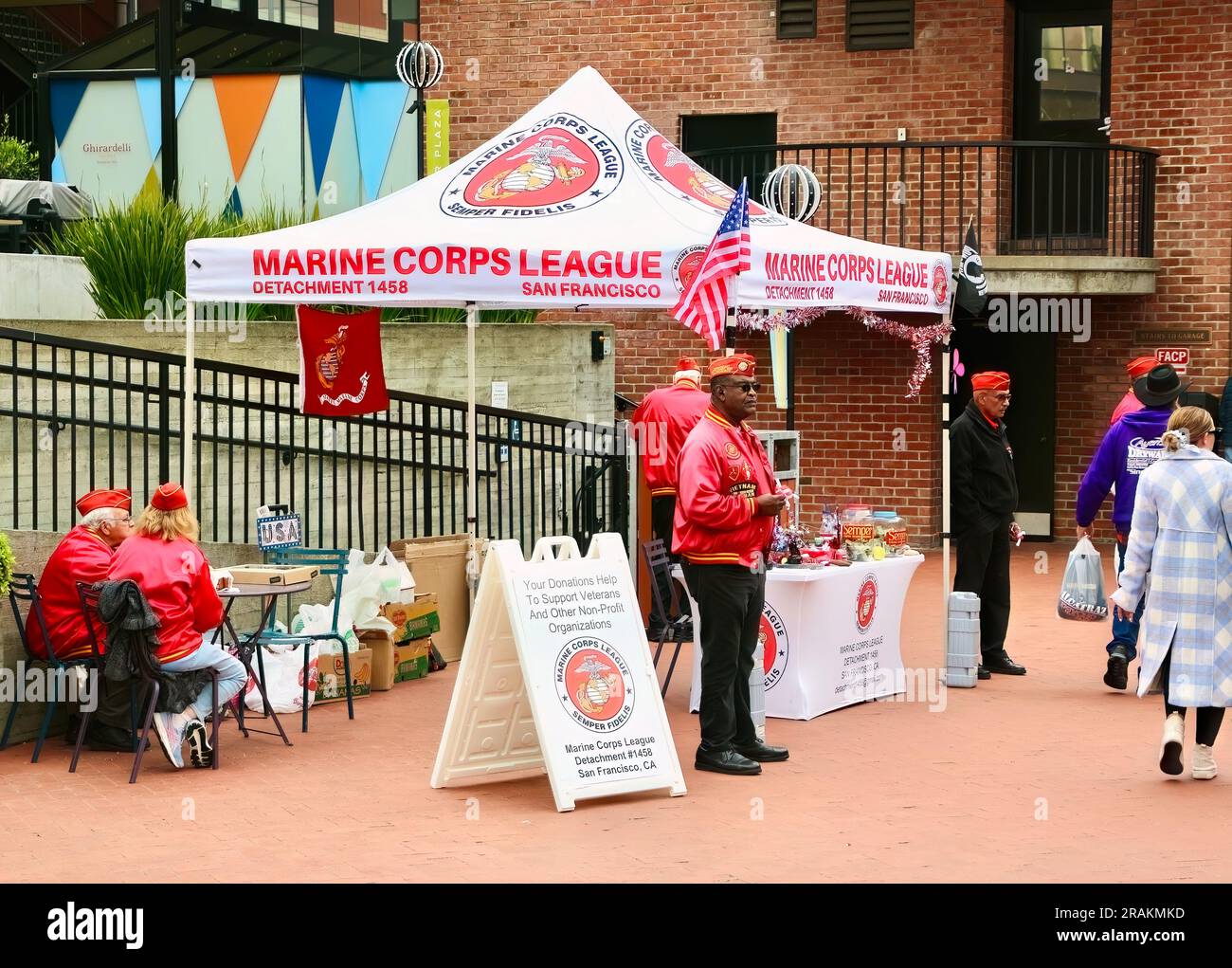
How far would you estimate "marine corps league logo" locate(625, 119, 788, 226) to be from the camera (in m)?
10.9

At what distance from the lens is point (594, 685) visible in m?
8.27

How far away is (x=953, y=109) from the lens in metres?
18.8

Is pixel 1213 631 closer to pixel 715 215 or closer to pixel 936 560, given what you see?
pixel 715 215

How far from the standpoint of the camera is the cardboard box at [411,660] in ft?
37.1

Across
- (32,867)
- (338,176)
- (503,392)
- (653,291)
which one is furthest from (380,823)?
(338,176)

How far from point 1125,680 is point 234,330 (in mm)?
7094

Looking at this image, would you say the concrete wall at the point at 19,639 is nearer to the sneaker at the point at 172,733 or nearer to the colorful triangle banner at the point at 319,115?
the sneaker at the point at 172,733

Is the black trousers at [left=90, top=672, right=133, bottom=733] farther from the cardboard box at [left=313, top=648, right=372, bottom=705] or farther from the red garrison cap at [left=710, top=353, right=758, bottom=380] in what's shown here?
the red garrison cap at [left=710, top=353, right=758, bottom=380]

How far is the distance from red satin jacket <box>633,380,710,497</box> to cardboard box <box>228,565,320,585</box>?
3148mm

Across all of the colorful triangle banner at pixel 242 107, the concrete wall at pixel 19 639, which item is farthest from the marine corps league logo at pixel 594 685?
the colorful triangle banner at pixel 242 107

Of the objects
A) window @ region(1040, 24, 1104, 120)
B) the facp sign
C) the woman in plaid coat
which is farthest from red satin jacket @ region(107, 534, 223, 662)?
window @ region(1040, 24, 1104, 120)

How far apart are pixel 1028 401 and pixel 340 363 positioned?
378 inches

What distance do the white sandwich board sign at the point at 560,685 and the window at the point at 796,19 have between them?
1215 cm

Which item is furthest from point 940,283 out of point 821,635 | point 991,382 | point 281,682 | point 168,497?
point 168,497
